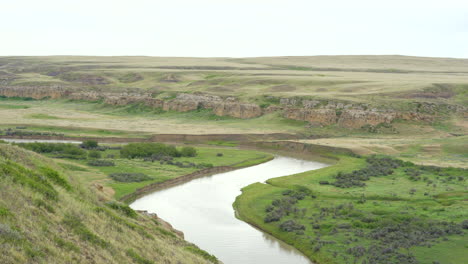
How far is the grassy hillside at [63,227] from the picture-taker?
583 inches

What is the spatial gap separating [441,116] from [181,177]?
5420 centimetres

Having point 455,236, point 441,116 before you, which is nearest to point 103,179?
point 455,236

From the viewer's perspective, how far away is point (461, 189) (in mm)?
45625

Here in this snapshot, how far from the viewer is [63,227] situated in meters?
17.6

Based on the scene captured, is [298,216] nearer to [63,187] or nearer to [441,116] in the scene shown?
[63,187]

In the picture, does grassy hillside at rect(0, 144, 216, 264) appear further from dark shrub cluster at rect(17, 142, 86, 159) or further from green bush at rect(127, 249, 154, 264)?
dark shrub cluster at rect(17, 142, 86, 159)

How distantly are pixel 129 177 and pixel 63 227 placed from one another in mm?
33105

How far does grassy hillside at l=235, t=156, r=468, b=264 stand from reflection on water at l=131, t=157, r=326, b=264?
114cm

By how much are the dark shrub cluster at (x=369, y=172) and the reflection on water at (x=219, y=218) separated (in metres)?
7.69

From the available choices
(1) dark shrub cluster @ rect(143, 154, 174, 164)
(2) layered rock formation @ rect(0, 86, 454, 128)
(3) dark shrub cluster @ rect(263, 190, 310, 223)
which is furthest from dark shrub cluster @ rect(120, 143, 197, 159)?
(2) layered rock formation @ rect(0, 86, 454, 128)

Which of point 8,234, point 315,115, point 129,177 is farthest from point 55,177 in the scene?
point 315,115

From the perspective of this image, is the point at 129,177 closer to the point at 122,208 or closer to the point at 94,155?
the point at 94,155

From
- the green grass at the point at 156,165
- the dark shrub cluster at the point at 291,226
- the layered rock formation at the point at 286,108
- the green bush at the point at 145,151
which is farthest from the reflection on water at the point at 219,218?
the layered rock formation at the point at 286,108

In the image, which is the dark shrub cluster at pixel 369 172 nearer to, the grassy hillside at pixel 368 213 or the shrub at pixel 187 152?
the grassy hillside at pixel 368 213
